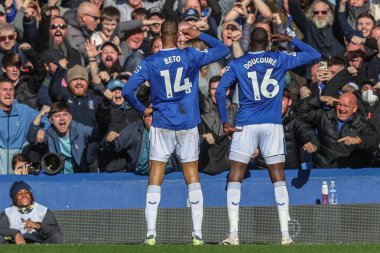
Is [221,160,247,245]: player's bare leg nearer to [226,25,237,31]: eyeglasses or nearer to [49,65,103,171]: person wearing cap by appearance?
[49,65,103,171]: person wearing cap

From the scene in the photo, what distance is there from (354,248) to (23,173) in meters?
5.89

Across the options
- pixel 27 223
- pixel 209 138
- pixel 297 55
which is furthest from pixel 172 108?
pixel 209 138

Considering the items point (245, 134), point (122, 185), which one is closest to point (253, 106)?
point (245, 134)

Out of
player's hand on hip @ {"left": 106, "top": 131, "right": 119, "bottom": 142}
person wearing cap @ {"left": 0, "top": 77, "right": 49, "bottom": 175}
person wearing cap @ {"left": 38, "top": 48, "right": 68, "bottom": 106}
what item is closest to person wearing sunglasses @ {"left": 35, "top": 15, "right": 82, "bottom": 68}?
person wearing cap @ {"left": 38, "top": 48, "right": 68, "bottom": 106}

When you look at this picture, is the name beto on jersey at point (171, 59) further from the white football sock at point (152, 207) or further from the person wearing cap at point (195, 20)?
the person wearing cap at point (195, 20)

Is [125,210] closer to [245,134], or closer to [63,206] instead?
[63,206]

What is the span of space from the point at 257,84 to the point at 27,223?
12.5 ft

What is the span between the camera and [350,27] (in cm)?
2225

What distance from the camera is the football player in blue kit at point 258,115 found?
1620cm

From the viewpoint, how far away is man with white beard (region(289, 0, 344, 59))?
22281 mm

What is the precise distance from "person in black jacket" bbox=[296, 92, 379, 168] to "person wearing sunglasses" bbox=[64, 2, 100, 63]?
4819 mm

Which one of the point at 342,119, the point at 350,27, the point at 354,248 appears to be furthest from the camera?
the point at 350,27

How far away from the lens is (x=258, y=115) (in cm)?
1625

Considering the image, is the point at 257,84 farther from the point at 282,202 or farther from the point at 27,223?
the point at 27,223
